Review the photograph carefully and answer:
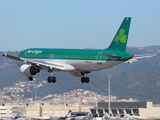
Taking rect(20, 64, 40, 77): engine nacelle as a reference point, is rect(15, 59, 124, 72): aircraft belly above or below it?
above

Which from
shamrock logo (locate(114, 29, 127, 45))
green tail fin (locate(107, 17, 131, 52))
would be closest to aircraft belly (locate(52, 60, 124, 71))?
green tail fin (locate(107, 17, 131, 52))

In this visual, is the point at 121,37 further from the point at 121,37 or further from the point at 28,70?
the point at 28,70

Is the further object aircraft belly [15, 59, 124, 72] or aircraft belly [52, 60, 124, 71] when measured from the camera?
aircraft belly [15, 59, 124, 72]

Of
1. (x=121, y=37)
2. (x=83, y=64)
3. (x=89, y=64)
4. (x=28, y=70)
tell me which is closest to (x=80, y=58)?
(x=83, y=64)

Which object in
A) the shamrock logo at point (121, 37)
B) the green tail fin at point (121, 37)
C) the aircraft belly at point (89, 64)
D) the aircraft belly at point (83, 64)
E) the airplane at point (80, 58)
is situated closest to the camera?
the airplane at point (80, 58)

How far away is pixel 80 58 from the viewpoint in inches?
2815

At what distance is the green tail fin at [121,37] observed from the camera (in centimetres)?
7088

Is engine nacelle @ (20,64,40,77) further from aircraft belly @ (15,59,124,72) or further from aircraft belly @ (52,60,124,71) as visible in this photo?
aircraft belly @ (52,60,124,71)

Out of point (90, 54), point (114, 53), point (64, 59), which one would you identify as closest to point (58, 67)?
point (64, 59)

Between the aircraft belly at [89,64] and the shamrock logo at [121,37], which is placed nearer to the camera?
the aircraft belly at [89,64]

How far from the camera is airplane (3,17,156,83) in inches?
2732

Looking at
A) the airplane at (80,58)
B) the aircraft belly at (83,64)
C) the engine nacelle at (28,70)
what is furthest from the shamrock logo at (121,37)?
the engine nacelle at (28,70)

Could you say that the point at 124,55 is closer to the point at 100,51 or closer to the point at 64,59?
the point at 100,51

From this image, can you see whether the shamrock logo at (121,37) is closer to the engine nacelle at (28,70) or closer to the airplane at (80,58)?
the airplane at (80,58)
